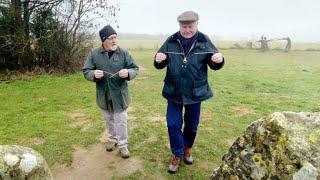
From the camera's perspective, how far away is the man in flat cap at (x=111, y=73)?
259 inches

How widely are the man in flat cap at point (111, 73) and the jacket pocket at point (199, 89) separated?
103cm

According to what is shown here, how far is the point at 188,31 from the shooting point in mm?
6020

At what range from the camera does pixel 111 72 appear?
6684mm

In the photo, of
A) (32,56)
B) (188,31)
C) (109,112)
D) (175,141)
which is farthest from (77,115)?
(32,56)

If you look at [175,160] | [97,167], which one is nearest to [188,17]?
[175,160]

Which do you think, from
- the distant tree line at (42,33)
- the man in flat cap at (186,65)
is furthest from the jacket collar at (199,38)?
the distant tree line at (42,33)

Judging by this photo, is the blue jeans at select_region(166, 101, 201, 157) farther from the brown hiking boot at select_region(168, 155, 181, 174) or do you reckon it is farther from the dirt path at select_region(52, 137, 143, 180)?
the dirt path at select_region(52, 137, 143, 180)

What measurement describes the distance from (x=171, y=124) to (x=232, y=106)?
17.2 feet

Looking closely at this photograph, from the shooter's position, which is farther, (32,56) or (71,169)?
(32,56)

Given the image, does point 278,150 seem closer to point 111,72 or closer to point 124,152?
point 111,72

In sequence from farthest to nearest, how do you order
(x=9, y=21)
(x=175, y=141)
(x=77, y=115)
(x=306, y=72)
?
(x=306, y=72) < (x=9, y=21) < (x=77, y=115) < (x=175, y=141)

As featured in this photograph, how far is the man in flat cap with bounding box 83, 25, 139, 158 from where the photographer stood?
6.57 m

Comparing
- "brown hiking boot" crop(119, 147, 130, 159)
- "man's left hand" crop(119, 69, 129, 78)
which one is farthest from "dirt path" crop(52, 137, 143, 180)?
"man's left hand" crop(119, 69, 129, 78)

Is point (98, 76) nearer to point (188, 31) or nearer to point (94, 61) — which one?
point (94, 61)
